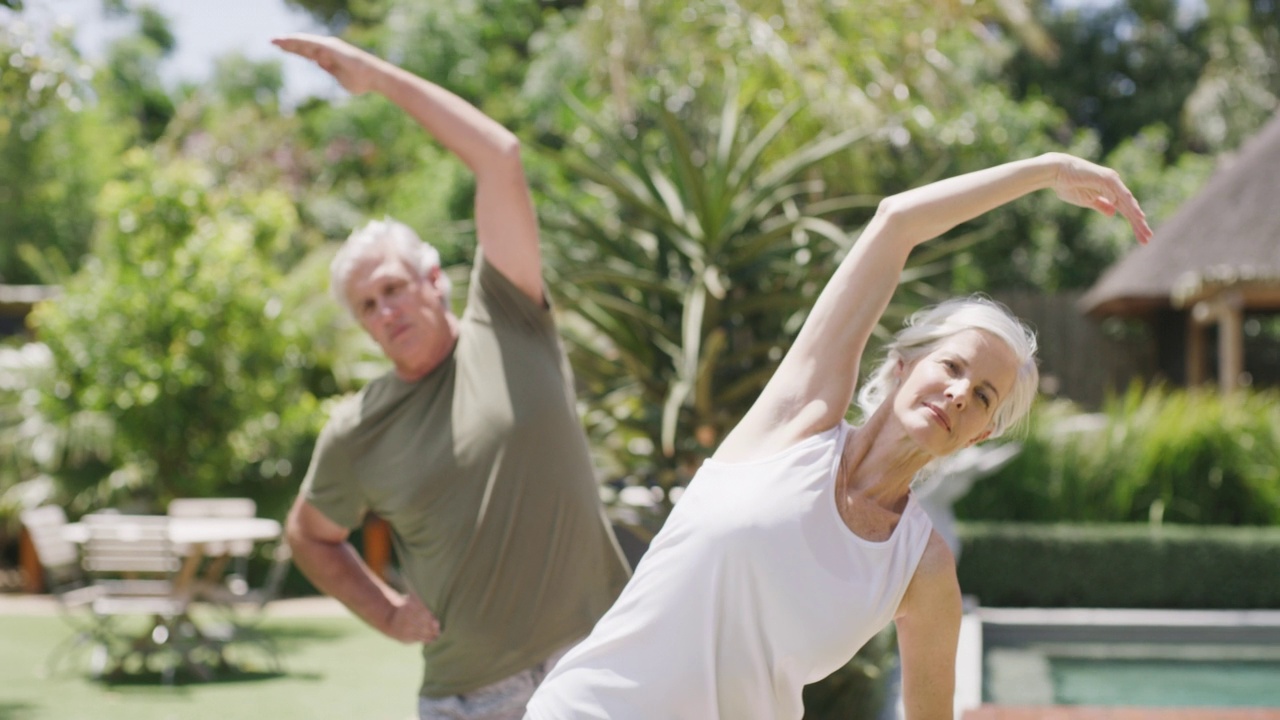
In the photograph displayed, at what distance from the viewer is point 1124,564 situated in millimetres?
10812

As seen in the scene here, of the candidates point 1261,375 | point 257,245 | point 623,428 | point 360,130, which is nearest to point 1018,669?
point 623,428

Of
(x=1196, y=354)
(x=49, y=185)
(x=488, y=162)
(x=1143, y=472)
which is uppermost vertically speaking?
(x=488, y=162)

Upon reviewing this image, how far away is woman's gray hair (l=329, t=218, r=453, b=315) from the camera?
10.3 feet

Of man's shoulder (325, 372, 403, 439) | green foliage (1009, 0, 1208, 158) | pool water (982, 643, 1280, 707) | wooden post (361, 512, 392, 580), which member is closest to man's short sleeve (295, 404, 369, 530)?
man's shoulder (325, 372, 403, 439)

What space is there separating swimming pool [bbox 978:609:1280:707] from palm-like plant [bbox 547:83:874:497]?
356 cm

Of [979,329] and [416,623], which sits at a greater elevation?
[979,329]

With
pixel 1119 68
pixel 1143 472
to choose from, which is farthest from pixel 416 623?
pixel 1119 68

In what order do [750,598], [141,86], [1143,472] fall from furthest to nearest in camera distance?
[141,86] → [1143,472] → [750,598]

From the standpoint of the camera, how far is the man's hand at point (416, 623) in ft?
9.95

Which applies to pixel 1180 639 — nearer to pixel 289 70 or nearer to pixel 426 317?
pixel 426 317

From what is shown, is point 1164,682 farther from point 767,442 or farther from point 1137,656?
point 767,442

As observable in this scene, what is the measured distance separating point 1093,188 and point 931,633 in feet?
2.29

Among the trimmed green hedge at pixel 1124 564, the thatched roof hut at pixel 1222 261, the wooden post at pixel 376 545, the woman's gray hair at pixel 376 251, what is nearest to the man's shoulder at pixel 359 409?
the woman's gray hair at pixel 376 251

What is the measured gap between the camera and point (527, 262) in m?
3.08
